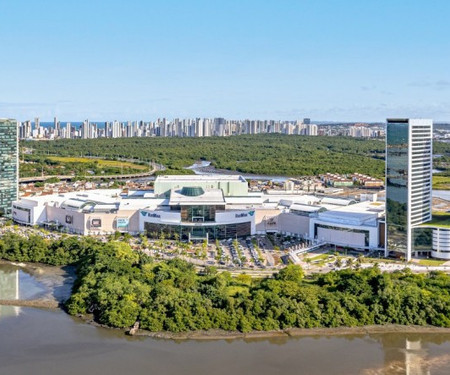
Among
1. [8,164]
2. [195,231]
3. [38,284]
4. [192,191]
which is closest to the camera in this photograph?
[38,284]

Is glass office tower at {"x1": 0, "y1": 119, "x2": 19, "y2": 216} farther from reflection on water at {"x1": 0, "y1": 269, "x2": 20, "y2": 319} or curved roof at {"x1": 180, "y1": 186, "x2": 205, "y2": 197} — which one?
reflection on water at {"x1": 0, "y1": 269, "x2": 20, "y2": 319}

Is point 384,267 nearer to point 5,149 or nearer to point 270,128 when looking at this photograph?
point 5,149

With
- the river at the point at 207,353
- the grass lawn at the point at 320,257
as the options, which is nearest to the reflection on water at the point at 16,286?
the river at the point at 207,353

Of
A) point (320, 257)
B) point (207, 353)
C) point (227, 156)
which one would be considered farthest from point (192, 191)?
point (227, 156)

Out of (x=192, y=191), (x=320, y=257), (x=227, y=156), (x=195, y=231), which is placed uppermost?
(x=227, y=156)

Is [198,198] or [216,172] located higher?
[216,172]

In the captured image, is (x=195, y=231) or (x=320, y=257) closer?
(x=320, y=257)

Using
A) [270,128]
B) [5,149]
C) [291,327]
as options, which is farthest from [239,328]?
[270,128]

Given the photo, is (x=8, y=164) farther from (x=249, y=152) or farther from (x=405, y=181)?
(x=249, y=152)
